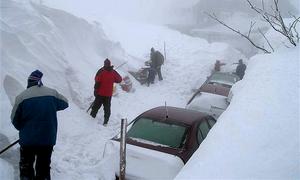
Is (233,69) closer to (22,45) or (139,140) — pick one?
(22,45)

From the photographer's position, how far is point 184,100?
48.9 ft

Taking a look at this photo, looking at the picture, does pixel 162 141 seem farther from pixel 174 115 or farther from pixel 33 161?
pixel 33 161

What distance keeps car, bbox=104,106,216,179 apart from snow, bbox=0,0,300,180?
1.61 ft

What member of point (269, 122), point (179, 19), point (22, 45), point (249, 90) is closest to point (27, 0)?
point (22, 45)

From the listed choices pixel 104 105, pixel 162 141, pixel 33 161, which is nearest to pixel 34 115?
pixel 33 161

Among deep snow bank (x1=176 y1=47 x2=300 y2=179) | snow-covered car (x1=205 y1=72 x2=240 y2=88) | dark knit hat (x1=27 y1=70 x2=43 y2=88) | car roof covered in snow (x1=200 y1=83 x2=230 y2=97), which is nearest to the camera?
deep snow bank (x1=176 y1=47 x2=300 y2=179)

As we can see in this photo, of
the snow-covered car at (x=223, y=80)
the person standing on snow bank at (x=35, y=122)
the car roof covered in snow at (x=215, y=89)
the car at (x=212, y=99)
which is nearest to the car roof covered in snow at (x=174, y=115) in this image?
the person standing on snow bank at (x=35, y=122)

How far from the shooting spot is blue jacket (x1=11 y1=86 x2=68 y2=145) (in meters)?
5.69

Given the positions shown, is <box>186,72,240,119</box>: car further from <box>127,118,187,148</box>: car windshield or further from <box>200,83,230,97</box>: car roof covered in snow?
<box>127,118,187,148</box>: car windshield

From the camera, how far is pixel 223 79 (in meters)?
14.3

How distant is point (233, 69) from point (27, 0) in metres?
10.8

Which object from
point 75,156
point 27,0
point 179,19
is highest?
point 27,0

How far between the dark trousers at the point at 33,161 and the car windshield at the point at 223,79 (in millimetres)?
8992

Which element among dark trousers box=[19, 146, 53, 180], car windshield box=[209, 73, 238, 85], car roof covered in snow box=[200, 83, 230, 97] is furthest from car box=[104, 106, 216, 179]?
car windshield box=[209, 73, 238, 85]
